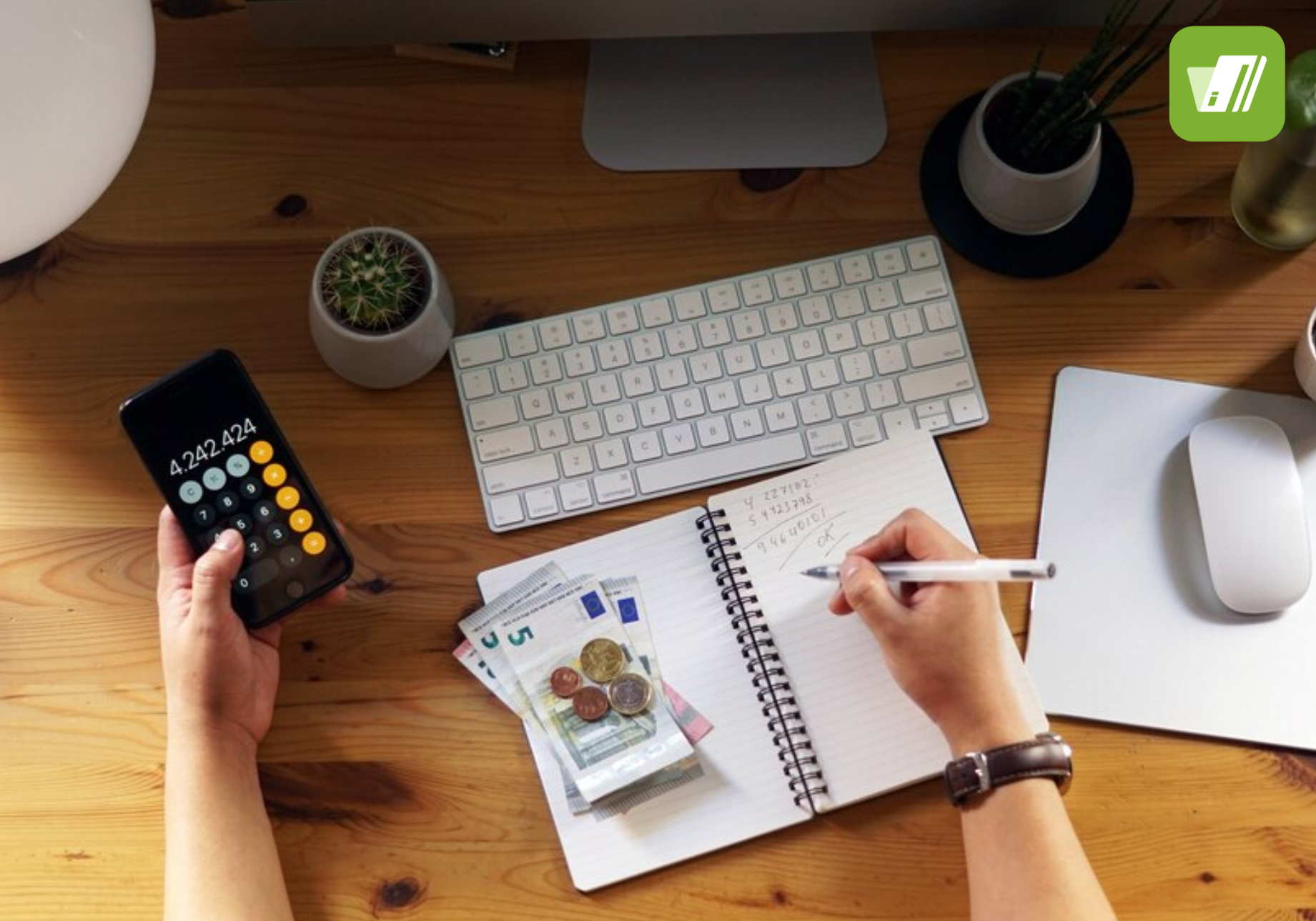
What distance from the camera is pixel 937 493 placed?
0.88 m

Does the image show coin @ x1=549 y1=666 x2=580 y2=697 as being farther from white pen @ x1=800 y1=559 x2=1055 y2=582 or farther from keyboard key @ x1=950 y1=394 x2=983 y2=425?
keyboard key @ x1=950 y1=394 x2=983 y2=425

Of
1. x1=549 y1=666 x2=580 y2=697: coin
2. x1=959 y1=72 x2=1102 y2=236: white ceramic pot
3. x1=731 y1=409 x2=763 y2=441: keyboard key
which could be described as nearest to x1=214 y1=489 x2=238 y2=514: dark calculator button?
x1=549 y1=666 x2=580 y2=697: coin

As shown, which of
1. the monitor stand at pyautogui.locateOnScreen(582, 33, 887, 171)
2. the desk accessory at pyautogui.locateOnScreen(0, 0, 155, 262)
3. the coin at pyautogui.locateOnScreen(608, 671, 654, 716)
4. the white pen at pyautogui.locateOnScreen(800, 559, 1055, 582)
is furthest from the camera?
the monitor stand at pyautogui.locateOnScreen(582, 33, 887, 171)

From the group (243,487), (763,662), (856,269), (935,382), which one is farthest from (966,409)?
(243,487)

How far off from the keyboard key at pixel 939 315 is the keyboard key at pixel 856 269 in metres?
0.05

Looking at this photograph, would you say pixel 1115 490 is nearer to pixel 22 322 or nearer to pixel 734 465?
pixel 734 465

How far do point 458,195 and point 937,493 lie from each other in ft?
1.39

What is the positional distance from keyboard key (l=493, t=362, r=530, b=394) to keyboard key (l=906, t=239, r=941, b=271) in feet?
0.97

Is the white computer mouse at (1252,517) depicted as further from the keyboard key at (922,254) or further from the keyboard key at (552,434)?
the keyboard key at (552,434)

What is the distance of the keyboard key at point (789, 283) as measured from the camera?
92 centimetres

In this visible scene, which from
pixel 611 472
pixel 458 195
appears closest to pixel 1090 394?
pixel 611 472

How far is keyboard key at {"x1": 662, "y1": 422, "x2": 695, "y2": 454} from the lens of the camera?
89 cm

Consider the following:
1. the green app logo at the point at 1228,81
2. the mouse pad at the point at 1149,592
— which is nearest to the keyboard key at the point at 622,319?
the mouse pad at the point at 1149,592

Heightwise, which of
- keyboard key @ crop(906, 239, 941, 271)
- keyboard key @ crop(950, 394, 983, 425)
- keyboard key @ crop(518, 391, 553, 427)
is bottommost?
keyboard key @ crop(518, 391, 553, 427)
